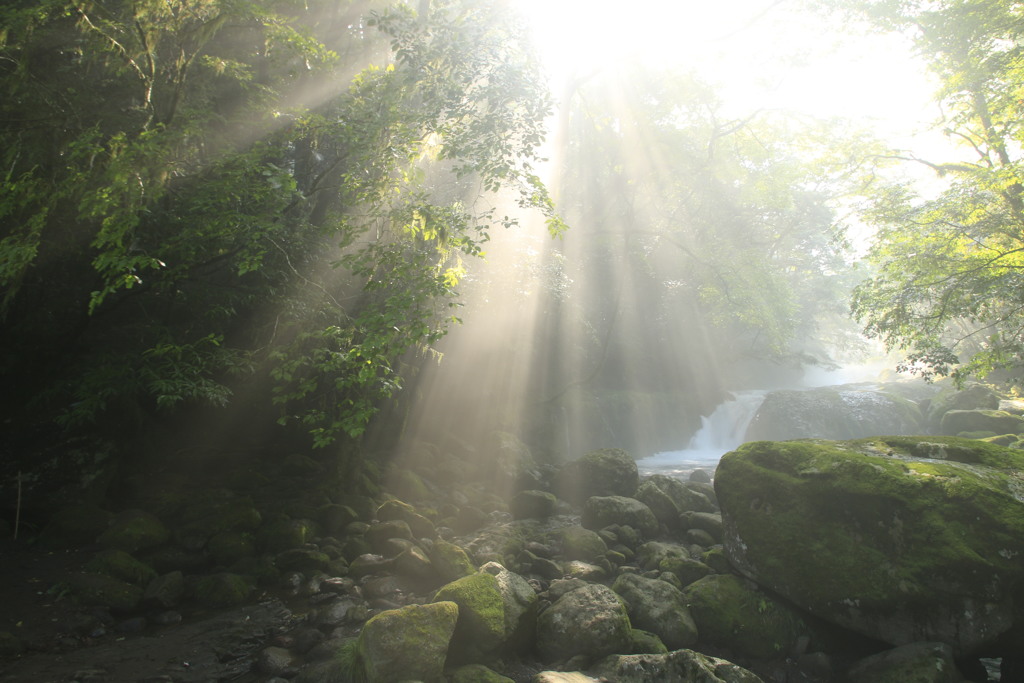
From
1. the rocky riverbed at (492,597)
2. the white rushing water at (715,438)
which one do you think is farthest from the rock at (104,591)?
the white rushing water at (715,438)

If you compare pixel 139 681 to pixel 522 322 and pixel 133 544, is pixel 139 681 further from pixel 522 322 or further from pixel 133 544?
pixel 522 322

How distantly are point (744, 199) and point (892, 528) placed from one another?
17.3 m

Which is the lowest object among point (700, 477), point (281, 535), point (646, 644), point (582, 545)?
point (700, 477)

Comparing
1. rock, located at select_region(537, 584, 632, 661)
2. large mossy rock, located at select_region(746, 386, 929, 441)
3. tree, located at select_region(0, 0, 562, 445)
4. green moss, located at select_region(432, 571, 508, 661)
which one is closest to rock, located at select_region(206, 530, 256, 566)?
tree, located at select_region(0, 0, 562, 445)

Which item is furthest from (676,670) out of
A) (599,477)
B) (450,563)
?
(599,477)

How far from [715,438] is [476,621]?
80.8ft

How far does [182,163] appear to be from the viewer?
24.9 feet

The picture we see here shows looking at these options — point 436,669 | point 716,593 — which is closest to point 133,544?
point 436,669

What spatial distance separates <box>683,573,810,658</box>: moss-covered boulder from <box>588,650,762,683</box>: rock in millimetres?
1374

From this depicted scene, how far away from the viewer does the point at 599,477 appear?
1324 cm

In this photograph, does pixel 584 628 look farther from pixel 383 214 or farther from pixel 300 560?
pixel 383 214

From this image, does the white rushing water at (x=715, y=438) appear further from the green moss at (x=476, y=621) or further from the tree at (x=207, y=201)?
the green moss at (x=476, y=621)

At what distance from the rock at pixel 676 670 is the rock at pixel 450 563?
9.40 ft

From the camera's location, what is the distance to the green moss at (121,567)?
6.44 m
